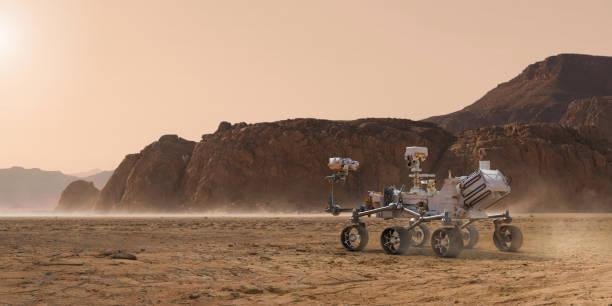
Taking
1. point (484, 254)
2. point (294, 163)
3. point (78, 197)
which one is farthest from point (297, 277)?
point (78, 197)

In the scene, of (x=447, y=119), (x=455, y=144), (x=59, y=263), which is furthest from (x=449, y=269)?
(x=447, y=119)

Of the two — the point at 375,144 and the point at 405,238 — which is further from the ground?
the point at 375,144

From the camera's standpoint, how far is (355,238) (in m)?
20.7

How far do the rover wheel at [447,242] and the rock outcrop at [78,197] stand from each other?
99.6 meters

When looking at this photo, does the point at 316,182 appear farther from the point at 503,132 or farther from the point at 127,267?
the point at 127,267

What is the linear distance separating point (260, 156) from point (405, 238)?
72.1 meters

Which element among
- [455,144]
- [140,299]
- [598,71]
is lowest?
[140,299]

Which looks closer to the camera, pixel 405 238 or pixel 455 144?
pixel 405 238

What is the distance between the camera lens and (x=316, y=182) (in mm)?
87250

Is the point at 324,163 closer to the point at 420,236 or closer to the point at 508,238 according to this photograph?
the point at 420,236

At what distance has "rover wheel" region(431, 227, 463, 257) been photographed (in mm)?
18047

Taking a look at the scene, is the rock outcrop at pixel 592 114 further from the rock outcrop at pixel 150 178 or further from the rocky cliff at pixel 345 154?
the rock outcrop at pixel 150 178

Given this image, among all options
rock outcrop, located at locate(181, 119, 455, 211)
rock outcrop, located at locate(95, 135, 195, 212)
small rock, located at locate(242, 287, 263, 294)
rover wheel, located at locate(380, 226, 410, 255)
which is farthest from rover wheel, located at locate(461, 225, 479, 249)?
rock outcrop, located at locate(95, 135, 195, 212)

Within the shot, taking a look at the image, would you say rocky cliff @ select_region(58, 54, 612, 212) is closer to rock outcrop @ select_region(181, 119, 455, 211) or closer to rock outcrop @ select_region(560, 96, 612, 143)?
rock outcrop @ select_region(181, 119, 455, 211)
